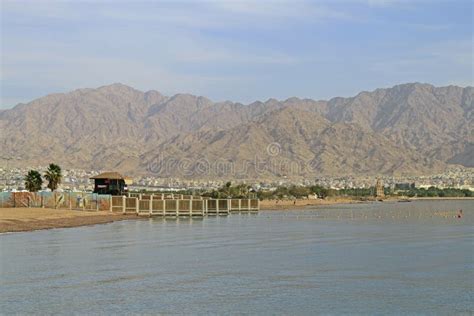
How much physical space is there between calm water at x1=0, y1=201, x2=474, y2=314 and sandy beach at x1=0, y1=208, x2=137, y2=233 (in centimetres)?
422

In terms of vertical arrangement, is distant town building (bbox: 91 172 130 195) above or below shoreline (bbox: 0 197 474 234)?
above

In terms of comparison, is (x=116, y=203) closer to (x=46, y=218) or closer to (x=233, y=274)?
(x=46, y=218)

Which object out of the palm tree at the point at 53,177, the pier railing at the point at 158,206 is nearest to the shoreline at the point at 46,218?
the pier railing at the point at 158,206

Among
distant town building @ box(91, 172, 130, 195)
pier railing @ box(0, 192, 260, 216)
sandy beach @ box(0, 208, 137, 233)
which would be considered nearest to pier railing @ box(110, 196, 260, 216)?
pier railing @ box(0, 192, 260, 216)

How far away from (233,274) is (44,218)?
145 ft

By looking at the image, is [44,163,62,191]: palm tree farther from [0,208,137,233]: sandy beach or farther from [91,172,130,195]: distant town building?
[0,208,137,233]: sandy beach

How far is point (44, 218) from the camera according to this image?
82.4 meters

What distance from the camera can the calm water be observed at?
111 ft

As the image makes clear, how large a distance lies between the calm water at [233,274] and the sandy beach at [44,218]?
13.8 feet

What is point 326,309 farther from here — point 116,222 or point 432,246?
point 116,222

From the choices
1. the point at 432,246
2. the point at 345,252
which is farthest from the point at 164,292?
the point at 432,246

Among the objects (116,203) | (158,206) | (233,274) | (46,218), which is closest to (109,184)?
(116,203)

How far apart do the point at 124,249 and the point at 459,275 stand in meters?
24.6

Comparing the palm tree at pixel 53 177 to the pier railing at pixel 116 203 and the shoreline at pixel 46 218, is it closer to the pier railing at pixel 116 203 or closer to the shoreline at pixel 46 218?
the pier railing at pixel 116 203
